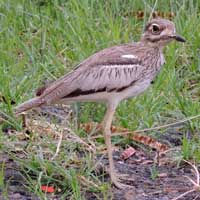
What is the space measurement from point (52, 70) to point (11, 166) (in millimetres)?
1331

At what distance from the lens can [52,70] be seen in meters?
6.25

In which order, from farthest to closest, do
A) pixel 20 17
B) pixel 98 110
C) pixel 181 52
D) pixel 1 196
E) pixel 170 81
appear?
pixel 20 17
pixel 181 52
pixel 170 81
pixel 98 110
pixel 1 196

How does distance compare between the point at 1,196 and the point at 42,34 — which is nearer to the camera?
the point at 1,196

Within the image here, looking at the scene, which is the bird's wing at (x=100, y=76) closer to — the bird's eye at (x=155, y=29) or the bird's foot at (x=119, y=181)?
the bird's eye at (x=155, y=29)

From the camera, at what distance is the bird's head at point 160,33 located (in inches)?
207

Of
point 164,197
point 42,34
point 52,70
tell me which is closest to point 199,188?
point 164,197

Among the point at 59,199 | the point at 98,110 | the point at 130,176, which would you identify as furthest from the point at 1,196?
the point at 98,110

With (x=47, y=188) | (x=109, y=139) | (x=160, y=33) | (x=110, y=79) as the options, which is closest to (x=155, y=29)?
(x=160, y=33)

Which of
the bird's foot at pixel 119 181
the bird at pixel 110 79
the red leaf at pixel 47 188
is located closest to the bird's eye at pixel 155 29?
the bird at pixel 110 79

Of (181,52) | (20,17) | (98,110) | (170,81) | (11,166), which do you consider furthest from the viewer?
(20,17)

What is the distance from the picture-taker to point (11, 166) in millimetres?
5039

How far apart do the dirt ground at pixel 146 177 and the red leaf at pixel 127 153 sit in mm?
17

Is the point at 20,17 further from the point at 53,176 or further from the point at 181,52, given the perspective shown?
the point at 53,176

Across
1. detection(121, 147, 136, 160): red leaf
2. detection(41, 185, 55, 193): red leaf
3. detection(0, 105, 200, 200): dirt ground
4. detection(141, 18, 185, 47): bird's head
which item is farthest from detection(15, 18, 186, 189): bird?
detection(41, 185, 55, 193): red leaf
